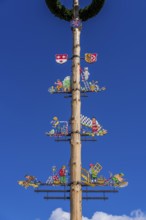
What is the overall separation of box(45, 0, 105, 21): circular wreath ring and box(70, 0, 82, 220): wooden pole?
1173mm

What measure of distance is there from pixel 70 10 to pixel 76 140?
334 inches

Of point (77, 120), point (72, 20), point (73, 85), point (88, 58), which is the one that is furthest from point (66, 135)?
point (72, 20)

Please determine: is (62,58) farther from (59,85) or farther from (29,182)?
(29,182)

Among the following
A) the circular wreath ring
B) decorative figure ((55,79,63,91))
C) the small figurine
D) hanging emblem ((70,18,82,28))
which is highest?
the circular wreath ring

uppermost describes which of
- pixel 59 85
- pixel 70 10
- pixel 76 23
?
pixel 70 10

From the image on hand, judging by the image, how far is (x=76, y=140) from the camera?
27828mm

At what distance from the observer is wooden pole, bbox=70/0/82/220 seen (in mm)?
26592

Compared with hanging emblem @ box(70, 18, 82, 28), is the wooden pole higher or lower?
lower

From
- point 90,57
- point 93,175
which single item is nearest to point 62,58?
point 90,57

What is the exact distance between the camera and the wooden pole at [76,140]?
2659 centimetres

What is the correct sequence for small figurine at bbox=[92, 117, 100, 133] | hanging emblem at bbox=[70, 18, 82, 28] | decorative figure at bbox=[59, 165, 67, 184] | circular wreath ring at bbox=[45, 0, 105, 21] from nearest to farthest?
decorative figure at bbox=[59, 165, 67, 184] → small figurine at bbox=[92, 117, 100, 133] → hanging emblem at bbox=[70, 18, 82, 28] → circular wreath ring at bbox=[45, 0, 105, 21]

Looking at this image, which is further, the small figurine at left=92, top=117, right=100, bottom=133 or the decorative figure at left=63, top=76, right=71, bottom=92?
the decorative figure at left=63, top=76, right=71, bottom=92

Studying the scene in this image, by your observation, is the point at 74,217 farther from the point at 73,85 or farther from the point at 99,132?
the point at 73,85

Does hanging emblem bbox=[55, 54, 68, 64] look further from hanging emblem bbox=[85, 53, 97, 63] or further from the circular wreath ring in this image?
the circular wreath ring
